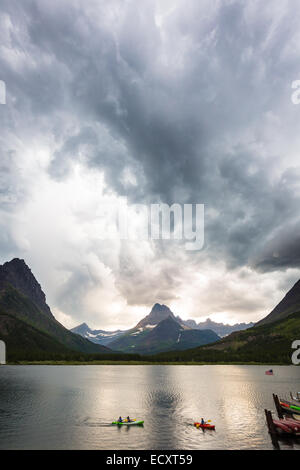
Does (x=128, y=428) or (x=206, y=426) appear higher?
(x=206, y=426)

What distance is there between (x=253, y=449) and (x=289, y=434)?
12.1 meters

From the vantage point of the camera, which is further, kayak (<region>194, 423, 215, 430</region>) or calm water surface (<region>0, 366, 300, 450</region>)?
kayak (<region>194, 423, 215, 430</region>)

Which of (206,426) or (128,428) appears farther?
(128,428)

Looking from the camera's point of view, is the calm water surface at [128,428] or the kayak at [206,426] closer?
the calm water surface at [128,428]

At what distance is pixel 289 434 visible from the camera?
62562 millimetres

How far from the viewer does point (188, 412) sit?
302 feet
